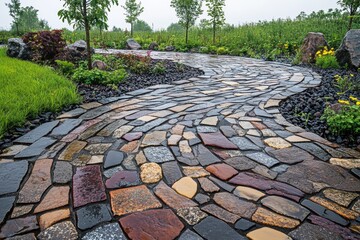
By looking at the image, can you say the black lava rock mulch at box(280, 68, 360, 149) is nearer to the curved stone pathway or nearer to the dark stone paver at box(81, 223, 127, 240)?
the curved stone pathway

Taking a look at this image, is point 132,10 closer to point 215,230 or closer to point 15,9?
point 15,9

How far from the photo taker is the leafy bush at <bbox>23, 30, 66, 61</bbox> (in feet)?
23.0

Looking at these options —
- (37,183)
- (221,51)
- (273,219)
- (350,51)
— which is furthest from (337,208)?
(221,51)

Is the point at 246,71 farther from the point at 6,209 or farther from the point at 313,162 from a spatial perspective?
the point at 6,209

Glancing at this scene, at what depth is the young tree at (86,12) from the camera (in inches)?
208

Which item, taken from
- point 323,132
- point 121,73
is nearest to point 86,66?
point 121,73

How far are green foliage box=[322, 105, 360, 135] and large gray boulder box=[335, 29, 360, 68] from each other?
4415 mm

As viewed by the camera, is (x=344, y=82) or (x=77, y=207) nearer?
(x=77, y=207)

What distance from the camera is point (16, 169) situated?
238 cm

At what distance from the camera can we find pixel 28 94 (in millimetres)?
4000

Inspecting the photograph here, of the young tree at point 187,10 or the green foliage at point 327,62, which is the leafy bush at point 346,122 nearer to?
the green foliage at point 327,62

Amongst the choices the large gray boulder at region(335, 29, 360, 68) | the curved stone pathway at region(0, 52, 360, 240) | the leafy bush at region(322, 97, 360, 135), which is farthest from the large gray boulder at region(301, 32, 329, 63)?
the leafy bush at region(322, 97, 360, 135)

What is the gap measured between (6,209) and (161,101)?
2.94 m

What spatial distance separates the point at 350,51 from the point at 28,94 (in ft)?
24.8
